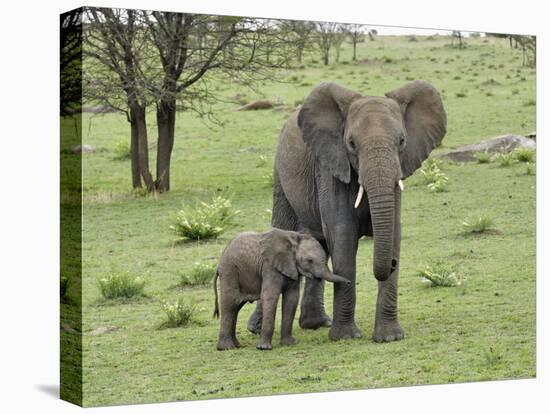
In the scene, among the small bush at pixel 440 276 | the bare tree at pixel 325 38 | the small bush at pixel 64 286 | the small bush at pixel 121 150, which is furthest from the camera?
the small bush at pixel 121 150

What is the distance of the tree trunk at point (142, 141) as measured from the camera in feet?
52.0

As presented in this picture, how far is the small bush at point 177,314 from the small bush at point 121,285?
382 mm

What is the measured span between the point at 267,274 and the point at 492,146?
6.60 metres

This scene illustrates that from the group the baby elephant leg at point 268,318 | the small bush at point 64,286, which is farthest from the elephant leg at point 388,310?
the small bush at point 64,286

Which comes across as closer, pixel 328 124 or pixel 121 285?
pixel 328 124

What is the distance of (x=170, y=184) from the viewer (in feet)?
55.1

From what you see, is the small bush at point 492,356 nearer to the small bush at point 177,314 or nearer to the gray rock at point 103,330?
the small bush at point 177,314

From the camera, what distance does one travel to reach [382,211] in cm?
1181

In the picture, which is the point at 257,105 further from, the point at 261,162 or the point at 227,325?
the point at 227,325

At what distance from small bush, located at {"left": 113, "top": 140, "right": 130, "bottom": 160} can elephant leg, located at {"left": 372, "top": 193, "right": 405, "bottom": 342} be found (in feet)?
15.1

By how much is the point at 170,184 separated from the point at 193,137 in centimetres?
117

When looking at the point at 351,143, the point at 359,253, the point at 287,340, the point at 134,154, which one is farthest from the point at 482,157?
the point at 287,340

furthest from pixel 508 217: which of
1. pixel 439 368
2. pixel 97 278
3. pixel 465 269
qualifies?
pixel 97 278

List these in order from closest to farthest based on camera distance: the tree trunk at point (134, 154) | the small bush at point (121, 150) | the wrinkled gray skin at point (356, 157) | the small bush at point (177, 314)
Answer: the wrinkled gray skin at point (356, 157) → the small bush at point (177, 314) → the tree trunk at point (134, 154) → the small bush at point (121, 150)
